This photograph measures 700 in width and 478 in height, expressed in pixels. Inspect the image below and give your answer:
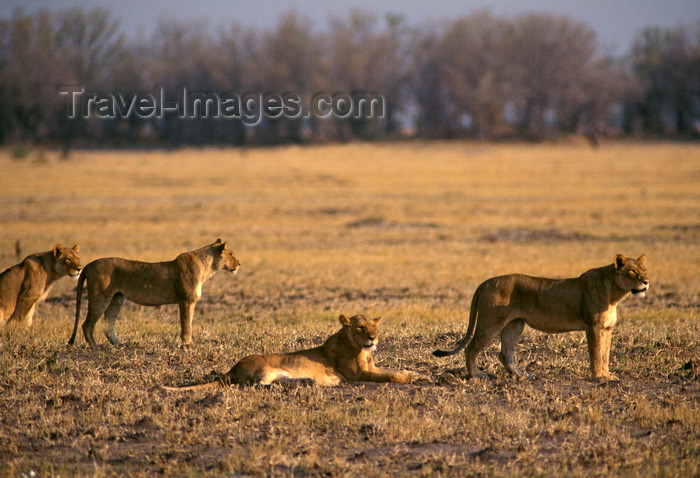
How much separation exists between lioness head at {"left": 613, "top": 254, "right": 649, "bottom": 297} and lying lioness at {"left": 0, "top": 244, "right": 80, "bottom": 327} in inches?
→ 245

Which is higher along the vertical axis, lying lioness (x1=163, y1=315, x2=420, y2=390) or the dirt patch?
the dirt patch

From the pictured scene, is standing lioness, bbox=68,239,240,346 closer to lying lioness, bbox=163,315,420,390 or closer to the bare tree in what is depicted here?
lying lioness, bbox=163,315,420,390

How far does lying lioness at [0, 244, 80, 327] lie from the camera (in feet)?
34.6

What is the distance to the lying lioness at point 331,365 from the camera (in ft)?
26.3

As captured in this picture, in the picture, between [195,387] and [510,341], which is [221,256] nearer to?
[195,387]

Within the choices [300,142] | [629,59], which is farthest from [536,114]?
[629,59]

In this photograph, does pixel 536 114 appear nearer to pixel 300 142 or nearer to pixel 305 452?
pixel 300 142

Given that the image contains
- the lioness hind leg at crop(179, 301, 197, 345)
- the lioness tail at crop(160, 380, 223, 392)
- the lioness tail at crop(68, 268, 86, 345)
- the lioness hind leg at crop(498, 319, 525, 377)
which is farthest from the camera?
the lioness hind leg at crop(179, 301, 197, 345)

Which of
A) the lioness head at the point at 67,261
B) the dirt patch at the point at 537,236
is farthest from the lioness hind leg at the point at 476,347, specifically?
the dirt patch at the point at 537,236

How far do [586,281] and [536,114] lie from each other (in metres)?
83.1

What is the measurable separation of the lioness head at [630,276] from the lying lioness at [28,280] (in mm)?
6214

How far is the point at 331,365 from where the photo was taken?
8336 mm

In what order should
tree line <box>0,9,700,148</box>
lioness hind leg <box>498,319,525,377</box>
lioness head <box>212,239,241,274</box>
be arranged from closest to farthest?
1. lioness hind leg <box>498,319,525,377</box>
2. lioness head <box>212,239,241,274</box>
3. tree line <box>0,9,700,148</box>

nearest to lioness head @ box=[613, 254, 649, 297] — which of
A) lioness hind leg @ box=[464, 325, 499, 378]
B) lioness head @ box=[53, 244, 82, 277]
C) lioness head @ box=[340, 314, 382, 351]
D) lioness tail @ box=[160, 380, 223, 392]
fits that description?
lioness hind leg @ box=[464, 325, 499, 378]
